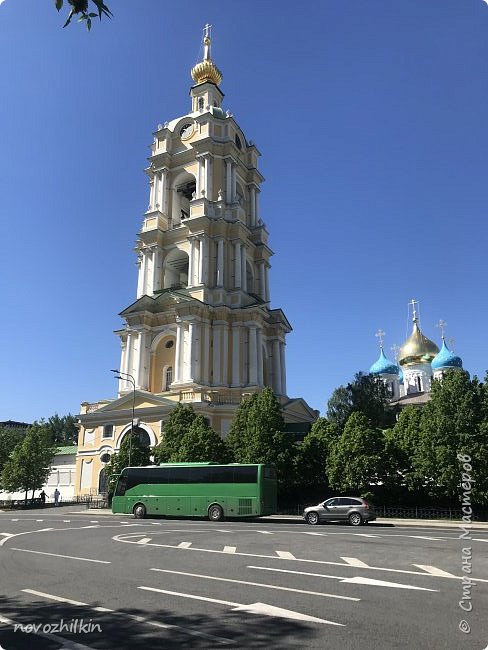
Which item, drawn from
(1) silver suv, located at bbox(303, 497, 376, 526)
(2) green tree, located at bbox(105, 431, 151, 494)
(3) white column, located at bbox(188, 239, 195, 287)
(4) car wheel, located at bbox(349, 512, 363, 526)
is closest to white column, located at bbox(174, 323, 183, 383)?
(3) white column, located at bbox(188, 239, 195, 287)

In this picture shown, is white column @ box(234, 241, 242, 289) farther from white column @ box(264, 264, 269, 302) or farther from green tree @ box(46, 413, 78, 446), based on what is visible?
green tree @ box(46, 413, 78, 446)

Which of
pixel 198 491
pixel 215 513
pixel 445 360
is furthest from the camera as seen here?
pixel 445 360

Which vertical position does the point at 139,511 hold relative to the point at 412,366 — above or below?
below

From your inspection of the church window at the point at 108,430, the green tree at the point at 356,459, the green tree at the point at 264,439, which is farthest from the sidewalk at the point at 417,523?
the church window at the point at 108,430

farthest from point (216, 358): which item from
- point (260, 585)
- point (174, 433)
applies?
point (260, 585)

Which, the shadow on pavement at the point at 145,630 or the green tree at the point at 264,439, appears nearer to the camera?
the shadow on pavement at the point at 145,630

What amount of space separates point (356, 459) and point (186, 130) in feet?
164

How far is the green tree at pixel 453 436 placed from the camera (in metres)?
28.6

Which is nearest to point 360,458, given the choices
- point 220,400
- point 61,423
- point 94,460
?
point 220,400

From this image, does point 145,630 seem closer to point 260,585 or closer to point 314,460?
point 260,585

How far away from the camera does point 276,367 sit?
59.6 meters

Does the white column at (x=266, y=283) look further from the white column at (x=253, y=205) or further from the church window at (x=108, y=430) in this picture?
the church window at (x=108, y=430)

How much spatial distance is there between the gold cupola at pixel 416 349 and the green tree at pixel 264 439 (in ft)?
185

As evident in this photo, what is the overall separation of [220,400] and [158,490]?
62.2 ft
